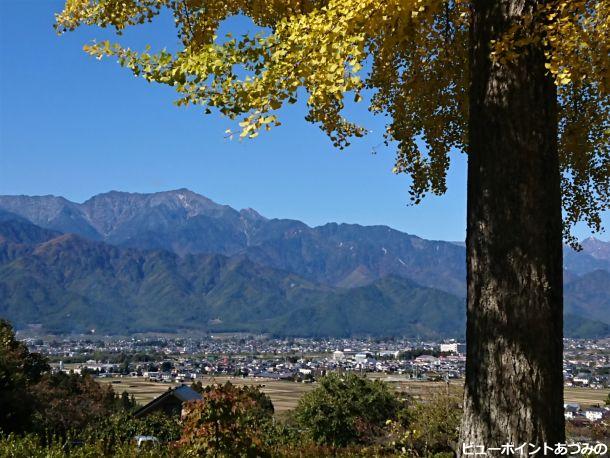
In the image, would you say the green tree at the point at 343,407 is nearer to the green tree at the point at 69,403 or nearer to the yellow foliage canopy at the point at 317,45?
the green tree at the point at 69,403

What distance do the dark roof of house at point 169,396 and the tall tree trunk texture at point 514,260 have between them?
130 ft

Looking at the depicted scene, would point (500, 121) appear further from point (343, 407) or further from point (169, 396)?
point (169, 396)

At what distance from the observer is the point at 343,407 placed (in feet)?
122

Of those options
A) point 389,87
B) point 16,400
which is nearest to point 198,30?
point 389,87

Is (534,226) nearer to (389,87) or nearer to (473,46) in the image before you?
(473,46)

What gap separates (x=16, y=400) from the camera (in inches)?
992

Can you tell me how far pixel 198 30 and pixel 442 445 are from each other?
16.4 meters

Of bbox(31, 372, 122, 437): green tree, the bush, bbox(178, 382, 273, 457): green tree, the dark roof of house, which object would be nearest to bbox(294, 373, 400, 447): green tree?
the dark roof of house

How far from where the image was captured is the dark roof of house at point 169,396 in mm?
43281

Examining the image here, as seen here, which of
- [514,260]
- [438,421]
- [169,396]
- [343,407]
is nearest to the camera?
[514,260]

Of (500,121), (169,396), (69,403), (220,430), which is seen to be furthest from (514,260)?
(69,403)

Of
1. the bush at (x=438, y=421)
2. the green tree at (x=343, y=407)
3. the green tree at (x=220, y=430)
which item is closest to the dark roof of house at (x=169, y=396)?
the green tree at (x=343, y=407)

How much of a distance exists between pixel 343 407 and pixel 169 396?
14406mm

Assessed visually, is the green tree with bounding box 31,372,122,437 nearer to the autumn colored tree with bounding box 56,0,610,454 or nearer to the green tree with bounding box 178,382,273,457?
the green tree with bounding box 178,382,273,457
